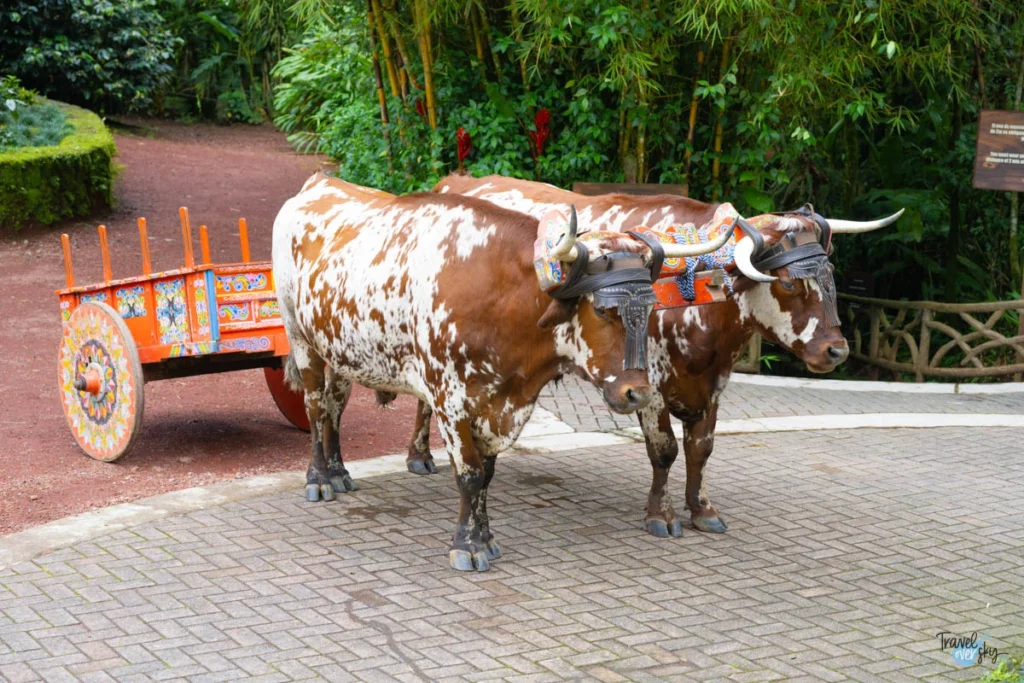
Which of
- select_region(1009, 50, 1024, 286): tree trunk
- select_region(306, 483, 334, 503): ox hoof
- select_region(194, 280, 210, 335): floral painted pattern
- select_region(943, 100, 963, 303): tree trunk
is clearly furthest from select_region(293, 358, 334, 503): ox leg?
select_region(1009, 50, 1024, 286): tree trunk

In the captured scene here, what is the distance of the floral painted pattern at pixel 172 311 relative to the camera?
6.96m

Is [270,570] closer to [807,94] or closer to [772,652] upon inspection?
[772,652]

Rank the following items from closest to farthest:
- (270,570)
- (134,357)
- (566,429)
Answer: (270,570), (134,357), (566,429)

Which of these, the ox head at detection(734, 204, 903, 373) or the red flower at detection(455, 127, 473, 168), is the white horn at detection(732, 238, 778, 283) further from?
the red flower at detection(455, 127, 473, 168)

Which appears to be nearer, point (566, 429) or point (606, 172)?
point (566, 429)

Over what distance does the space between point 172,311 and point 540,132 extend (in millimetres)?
3938

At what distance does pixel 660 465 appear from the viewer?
6.35 metres

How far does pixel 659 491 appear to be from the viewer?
6.36 metres

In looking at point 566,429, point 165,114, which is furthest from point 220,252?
point 165,114

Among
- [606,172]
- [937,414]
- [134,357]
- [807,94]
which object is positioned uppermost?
[807,94]

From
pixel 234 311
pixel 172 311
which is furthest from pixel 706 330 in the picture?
pixel 172 311

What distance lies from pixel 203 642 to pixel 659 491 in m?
2.50

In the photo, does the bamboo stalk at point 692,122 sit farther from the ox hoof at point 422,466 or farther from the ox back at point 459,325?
the ox back at point 459,325

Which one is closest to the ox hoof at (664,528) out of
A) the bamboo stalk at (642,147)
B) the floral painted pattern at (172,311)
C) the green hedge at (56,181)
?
the floral painted pattern at (172,311)
